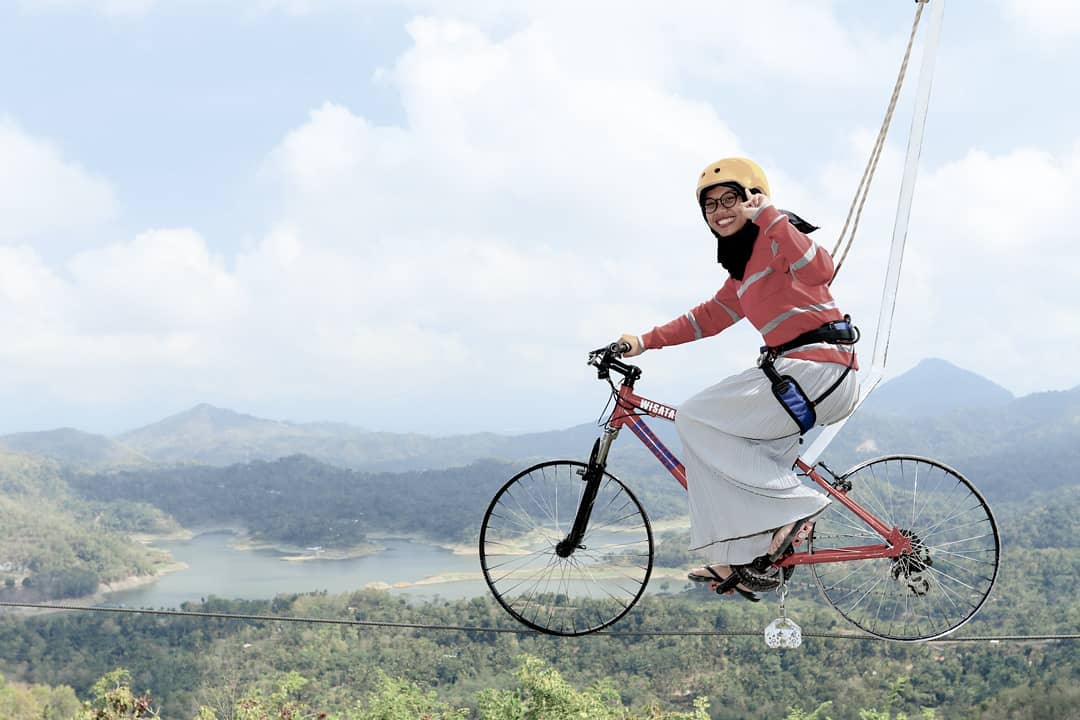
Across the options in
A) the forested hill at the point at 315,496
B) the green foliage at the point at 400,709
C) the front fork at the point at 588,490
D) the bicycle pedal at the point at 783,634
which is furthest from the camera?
the forested hill at the point at 315,496

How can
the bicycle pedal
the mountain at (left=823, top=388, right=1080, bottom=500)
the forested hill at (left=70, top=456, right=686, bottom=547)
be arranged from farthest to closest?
the forested hill at (left=70, top=456, right=686, bottom=547) → the mountain at (left=823, top=388, right=1080, bottom=500) → the bicycle pedal

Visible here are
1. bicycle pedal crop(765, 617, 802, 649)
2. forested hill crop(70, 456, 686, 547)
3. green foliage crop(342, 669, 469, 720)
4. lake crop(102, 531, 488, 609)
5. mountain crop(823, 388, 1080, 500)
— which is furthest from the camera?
forested hill crop(70, 456, 686, 547)

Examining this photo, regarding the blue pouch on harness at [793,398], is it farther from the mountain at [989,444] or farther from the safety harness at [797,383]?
the mountain at [989,444]

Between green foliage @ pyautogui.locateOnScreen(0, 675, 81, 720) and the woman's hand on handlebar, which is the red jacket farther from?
green foliage @ pyautogui.locateOnScreen(0, 675, 81, 720)

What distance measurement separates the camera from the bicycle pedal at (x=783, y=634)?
10.7 ft

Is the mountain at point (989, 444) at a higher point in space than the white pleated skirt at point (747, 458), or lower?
higher

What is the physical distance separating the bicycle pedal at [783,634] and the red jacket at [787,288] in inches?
42.4

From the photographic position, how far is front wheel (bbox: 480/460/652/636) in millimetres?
3439

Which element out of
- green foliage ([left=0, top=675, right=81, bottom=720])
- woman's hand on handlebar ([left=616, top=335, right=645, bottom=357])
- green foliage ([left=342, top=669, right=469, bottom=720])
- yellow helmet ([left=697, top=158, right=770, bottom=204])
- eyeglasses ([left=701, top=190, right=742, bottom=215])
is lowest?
green foliage ([left=0, top=675, right=81, bottom=720])

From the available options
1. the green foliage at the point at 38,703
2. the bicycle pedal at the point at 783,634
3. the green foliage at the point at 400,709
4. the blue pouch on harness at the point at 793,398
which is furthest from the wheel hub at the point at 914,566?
the green foliage at the point at 38,703

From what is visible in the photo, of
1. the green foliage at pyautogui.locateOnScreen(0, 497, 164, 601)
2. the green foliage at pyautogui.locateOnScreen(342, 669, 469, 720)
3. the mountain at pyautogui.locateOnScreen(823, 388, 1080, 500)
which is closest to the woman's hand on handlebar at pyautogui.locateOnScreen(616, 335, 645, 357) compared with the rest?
the green foliage at pyautogui.locateOnScreen(342, 669, 469, 720)

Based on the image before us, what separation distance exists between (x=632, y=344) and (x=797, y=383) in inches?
30.7

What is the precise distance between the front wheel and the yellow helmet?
1265mm

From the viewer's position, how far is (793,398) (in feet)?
10.1
